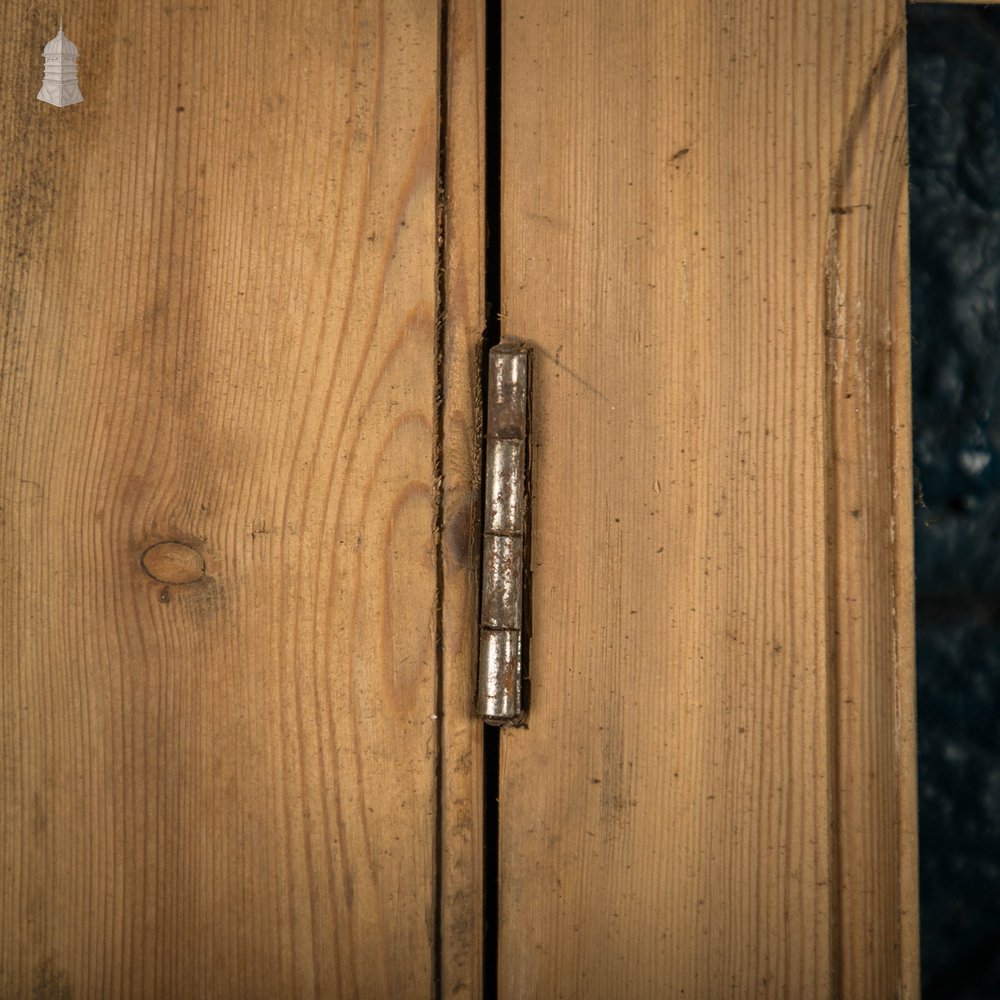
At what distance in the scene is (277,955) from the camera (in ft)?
1.52

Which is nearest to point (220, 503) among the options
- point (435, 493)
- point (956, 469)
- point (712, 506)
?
point (435, 493)

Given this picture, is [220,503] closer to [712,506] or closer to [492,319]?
[492,319]

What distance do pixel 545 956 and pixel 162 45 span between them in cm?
62

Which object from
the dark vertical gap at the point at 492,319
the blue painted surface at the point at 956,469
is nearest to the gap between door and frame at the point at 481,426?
the dark vertical gap at the point at 492,319

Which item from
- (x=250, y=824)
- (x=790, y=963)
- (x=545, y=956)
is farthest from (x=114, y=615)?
(x=790, y=963)

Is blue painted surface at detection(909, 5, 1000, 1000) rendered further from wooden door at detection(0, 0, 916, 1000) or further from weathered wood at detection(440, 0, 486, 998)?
weathered wood at detection(440, 0, 486, 998)

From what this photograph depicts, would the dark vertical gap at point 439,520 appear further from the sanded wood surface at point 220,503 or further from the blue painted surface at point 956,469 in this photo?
the blue painted surface at point 956,469

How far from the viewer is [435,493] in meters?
0.47

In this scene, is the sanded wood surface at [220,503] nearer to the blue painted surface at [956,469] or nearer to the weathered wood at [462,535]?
the weathered wood at [462,535]

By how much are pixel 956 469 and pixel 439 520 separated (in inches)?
17.9

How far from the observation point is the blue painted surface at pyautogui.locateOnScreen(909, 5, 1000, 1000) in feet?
2.06

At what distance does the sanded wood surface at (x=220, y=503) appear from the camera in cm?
47

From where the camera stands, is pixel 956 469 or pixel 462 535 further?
pixel 956 469

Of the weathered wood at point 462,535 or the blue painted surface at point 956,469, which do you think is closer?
the weathered wood at point 462,535
